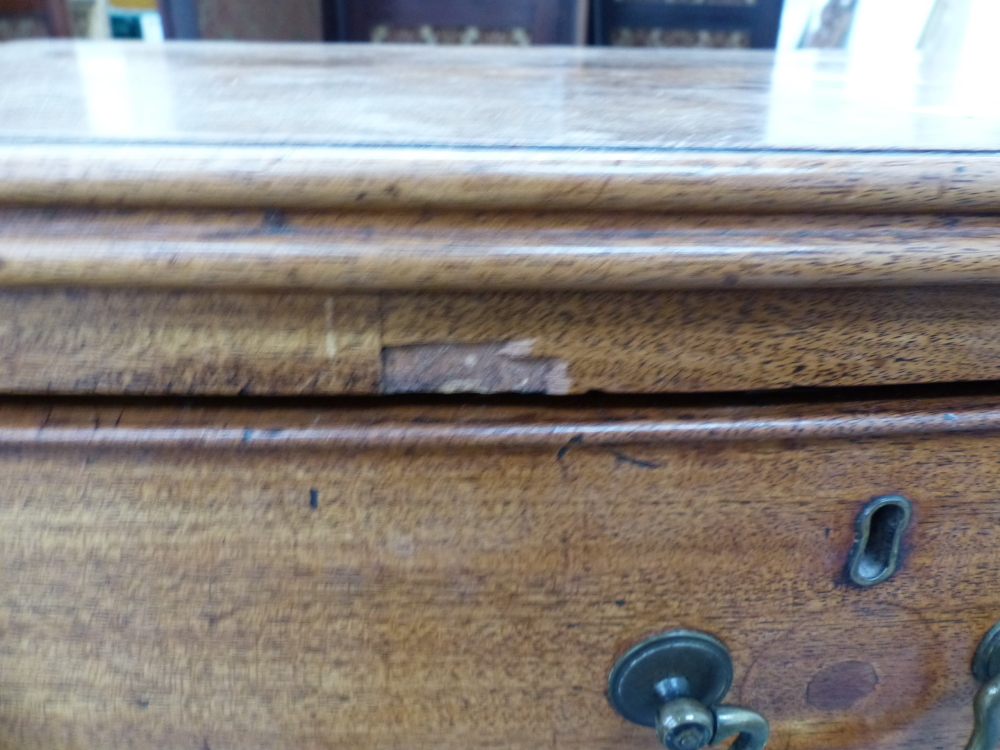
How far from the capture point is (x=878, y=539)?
0.91 feet

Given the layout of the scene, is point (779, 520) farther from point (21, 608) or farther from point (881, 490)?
point (21, 608)

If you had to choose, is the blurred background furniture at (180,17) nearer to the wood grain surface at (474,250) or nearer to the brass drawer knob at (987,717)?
the wood grain surface at (474,250)

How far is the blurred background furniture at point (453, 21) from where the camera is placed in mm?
1216

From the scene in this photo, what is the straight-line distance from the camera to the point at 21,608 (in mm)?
270

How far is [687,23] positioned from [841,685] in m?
1.20

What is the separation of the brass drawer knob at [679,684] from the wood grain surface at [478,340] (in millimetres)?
106

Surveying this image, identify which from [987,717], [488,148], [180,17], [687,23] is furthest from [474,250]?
[687,23]

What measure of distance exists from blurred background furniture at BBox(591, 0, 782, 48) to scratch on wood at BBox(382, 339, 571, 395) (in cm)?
113

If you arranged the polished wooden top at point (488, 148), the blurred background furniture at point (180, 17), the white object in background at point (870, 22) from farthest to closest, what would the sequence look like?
the white object in background at point (870, 22), the blurred background furniture at point (180, 17), the polished wooden top at point (488, 148)

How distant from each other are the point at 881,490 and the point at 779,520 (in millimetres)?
38

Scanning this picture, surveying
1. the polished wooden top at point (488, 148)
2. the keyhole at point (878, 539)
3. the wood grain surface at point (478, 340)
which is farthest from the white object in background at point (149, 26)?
the keyhole at point (878, 539)

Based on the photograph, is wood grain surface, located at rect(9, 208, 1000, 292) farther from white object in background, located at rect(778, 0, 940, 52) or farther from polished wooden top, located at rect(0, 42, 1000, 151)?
white object in background, located at rect(778, 0, 940, 52)

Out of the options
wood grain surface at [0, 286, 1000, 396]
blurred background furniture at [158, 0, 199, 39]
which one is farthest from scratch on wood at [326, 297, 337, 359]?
blurred background furniture at [158, 0, 199, 39]

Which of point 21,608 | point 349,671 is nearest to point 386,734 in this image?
point 349,671
